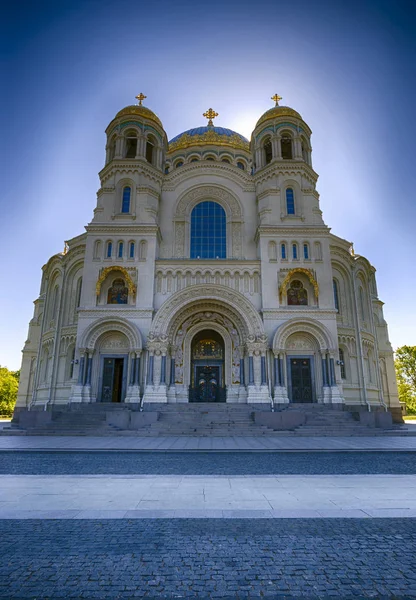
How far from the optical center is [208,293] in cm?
2530

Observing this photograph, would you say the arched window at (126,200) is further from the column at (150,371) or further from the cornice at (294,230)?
the column at (150,371)

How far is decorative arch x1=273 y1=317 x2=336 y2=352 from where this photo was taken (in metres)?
24.1

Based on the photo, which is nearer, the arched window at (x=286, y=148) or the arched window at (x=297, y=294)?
the arched window at (x=297, y=294)

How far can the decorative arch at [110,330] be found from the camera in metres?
24.0

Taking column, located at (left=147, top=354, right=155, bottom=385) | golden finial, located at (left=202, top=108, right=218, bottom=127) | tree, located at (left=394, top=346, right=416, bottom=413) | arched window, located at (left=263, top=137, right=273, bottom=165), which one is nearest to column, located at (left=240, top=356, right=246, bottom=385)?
column, located at (left=147, top=354, right=155, bottom=385)

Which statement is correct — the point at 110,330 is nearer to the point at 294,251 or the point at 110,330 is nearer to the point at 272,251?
the point at 272,251

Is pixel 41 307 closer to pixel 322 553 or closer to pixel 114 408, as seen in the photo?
pixel 114 408

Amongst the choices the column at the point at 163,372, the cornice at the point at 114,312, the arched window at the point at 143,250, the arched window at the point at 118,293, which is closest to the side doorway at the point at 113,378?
the column at the point at 163,372

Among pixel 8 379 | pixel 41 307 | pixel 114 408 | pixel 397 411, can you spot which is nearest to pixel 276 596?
pixel 114 408

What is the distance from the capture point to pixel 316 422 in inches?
777

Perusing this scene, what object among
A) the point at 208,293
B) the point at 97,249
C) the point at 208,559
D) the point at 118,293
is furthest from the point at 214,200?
the point at 208,559

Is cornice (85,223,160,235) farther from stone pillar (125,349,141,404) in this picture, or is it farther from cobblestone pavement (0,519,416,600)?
cobblestone pavement (0,519,416,600)

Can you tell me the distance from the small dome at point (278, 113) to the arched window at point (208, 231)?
8.62 metres

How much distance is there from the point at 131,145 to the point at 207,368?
66.4ft
